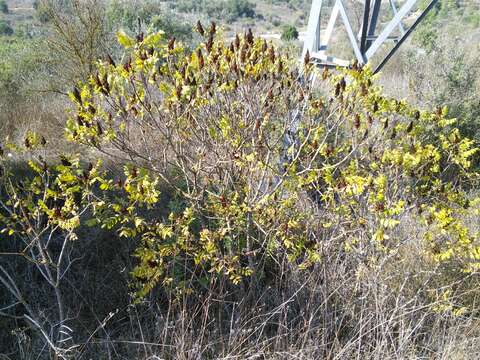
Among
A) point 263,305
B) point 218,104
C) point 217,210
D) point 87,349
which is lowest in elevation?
point 87,349

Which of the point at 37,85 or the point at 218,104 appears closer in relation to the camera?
the point at 218,104

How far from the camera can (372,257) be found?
243 centimetres

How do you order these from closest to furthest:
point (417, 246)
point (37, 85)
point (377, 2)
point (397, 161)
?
1. point (397, 161)
2. point (417, 246)
3. point (377, 2)
4. point (37, 85)

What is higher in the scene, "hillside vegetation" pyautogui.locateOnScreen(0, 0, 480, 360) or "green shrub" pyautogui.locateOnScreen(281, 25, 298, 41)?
"green shrub" pyautogui.locateOnScreen(281, 25, 298, 41)

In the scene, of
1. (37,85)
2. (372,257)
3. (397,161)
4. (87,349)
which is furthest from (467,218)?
(37,85)

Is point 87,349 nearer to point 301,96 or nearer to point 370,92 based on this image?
point 301,96

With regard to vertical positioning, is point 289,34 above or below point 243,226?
above

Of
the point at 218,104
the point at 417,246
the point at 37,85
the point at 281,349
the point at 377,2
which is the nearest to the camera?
the point at 281,349

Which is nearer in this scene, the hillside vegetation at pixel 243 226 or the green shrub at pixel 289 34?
the hillside vegetation at pixel 243 226

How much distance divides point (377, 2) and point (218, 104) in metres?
2.92

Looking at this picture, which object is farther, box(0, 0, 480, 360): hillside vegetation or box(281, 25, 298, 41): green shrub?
box(281, 25, 298, 41): green shrub

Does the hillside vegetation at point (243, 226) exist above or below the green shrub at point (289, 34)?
→ below

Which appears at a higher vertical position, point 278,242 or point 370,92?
point 370,92

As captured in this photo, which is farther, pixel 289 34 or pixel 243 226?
pixel 289 34
